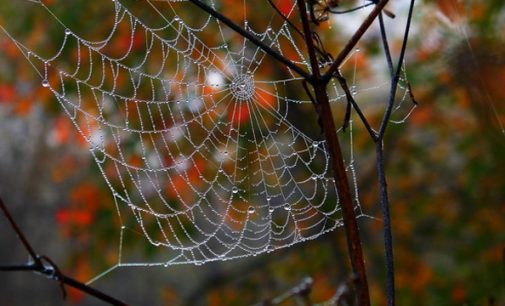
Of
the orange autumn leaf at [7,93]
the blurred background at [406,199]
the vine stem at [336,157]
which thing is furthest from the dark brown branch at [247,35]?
the orange autumn leaf at [7,93]

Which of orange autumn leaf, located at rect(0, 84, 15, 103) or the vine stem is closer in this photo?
the vine stem

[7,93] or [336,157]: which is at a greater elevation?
[7,93]

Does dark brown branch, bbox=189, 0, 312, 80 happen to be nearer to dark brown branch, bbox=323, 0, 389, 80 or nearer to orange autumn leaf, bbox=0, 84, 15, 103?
dark brown branch, bbox=323, 0, 389, 80

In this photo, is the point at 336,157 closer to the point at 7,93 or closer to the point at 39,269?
the point at 39,269

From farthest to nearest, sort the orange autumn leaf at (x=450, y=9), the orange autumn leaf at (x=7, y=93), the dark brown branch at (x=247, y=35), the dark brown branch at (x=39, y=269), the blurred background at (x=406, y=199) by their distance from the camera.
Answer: the orange autumn leaf at (x=7, y=93) < the blurred background at (x=406, y=199) < the orange autumn leaf at (x=450, y=9) < the dark brown branch at (x=247, y=35) < the dark brown branch at (x=39, y=269)

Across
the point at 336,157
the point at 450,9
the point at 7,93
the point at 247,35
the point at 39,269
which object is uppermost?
the point at 7,93

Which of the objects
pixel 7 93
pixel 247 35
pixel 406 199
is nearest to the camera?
pixel 247 35

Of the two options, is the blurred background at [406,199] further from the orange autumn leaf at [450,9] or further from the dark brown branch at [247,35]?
the dark brown branch at [247,35]

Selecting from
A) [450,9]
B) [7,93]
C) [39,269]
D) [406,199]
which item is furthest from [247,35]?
[7,93]

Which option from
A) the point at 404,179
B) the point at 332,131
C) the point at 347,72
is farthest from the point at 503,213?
the point at 332,131

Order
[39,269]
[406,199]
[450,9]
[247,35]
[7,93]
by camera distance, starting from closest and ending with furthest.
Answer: [39,269], [247,35], [450,9], [406,199], [7,93]

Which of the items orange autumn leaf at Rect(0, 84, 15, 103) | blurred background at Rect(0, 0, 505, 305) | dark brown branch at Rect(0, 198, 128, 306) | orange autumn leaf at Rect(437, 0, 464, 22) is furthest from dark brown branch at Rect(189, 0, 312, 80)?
orange autumn leaf at Rect(0, 84, 15, 103)

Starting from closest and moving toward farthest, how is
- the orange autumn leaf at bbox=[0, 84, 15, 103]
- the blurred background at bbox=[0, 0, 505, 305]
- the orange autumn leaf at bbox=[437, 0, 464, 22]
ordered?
the orange autumn leaf at bbox=[437, 0, 464, 22] → the blurred background at bbox=[0, 0, 505, 305] → the orange autumn leaf at bbox=[0, 84, 15, 103]
